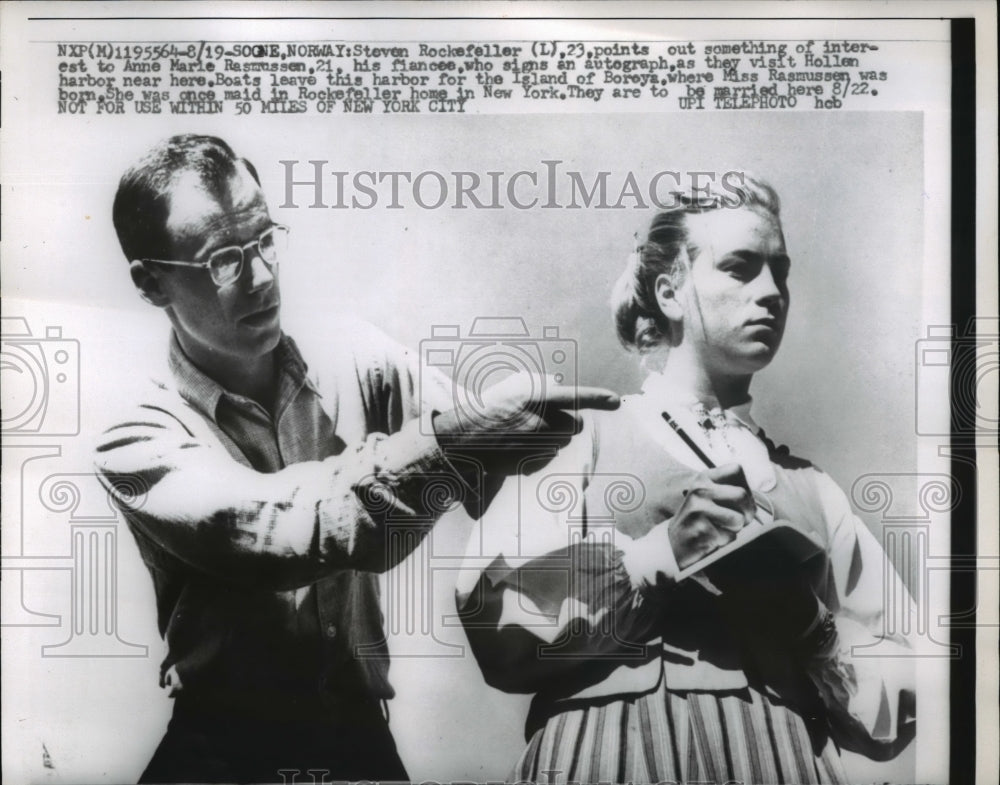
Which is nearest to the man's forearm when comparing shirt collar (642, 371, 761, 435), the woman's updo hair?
shirt collar (642, 371, 761, 435)

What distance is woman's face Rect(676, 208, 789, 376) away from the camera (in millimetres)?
2432

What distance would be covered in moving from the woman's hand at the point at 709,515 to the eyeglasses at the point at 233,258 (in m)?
1.35

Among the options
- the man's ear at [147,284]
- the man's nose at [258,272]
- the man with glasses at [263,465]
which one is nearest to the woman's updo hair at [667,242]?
the man with glasses at [263,465]

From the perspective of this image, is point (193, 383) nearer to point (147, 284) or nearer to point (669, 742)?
point (147, 284)

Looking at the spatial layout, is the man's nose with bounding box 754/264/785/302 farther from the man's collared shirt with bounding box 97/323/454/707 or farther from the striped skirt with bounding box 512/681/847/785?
the striped skirt with bounding box 512/681/847/785

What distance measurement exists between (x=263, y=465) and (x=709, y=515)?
1.26 metres

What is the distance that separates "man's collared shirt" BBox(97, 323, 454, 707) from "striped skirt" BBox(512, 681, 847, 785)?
53cm

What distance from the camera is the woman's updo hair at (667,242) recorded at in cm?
242

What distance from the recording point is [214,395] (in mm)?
2406

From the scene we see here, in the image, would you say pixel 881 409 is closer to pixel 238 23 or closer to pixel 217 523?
pixel 217 523

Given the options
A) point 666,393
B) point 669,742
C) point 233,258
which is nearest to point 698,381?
point 666,393

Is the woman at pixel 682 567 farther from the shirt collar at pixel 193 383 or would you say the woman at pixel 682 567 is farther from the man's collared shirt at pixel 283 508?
the shirt collar at pixel 193 383

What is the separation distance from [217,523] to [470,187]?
3.86 feet

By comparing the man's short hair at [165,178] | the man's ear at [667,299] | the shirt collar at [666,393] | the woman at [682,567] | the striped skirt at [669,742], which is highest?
the man's short hair at [165,178]
